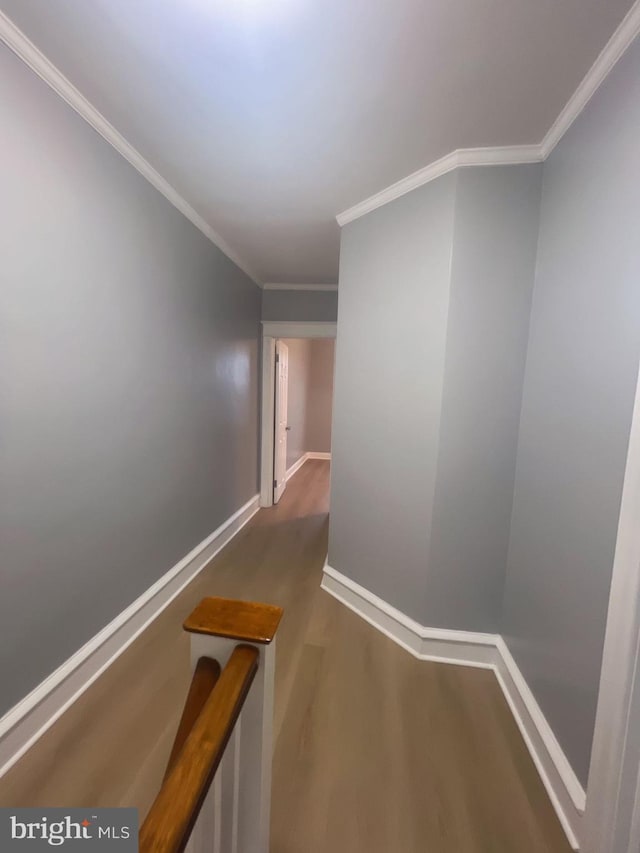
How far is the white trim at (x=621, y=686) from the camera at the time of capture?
0.96 meters

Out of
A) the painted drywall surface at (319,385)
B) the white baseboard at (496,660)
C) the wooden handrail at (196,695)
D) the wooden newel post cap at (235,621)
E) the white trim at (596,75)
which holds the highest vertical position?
the white trim at (596,75)

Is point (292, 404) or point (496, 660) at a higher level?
point (292, 404)

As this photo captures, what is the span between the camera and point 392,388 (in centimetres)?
202

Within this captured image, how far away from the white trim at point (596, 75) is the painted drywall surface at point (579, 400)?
3cm

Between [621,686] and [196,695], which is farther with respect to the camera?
[621,686]

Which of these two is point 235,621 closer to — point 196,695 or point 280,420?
point 196,695

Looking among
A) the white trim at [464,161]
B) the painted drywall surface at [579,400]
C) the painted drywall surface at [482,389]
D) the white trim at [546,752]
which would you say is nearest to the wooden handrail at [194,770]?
the painted drywall surface at [579,400]

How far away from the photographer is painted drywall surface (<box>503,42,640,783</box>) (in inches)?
42.4

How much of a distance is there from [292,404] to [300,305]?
1949 millimetres

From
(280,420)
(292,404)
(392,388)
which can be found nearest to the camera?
(392,388)

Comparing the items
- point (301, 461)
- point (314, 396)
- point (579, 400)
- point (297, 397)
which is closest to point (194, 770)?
point (579, 400)

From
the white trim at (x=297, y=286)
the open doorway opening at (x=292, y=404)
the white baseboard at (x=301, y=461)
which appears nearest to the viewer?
the white trim at (x=297, y=286)

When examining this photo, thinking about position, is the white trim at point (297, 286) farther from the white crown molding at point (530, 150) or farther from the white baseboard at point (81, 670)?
the white baseboard at point (81, 670)

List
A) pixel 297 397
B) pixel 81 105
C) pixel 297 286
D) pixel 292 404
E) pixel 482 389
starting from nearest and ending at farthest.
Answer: pixel 81 105 < pixel 482 389 < pixel 297 286 < pixel 292 404 < pixel 297 397
